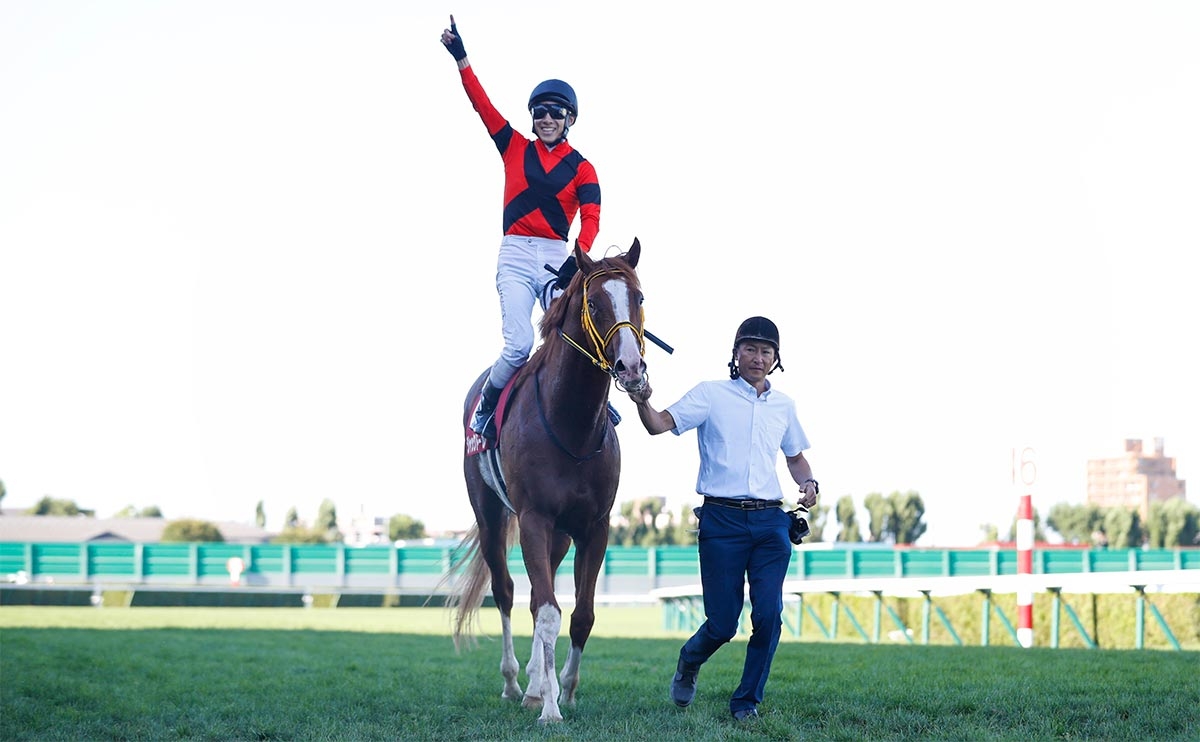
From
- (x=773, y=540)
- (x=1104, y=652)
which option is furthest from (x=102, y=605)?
(x=773, y=540)

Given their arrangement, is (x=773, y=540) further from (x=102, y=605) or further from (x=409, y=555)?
(x=409, y=555)

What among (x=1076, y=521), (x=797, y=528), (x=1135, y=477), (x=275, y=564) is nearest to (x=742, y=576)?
(x=797, y=528)

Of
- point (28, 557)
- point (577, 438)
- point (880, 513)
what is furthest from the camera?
point (880, 513)

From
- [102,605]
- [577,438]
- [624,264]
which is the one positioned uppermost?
[624,264]

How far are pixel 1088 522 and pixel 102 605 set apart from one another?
48740mm

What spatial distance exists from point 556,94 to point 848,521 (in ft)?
202

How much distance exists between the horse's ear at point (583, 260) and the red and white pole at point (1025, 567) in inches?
362

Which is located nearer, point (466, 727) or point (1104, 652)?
point (466, 727)

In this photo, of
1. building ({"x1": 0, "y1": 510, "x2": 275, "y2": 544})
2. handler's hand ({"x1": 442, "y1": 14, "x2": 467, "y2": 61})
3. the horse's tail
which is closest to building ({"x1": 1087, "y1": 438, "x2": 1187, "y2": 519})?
building ({"x1": 0, "y1": 510, "x2": 275, "y2": 544})

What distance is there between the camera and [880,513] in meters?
63.5

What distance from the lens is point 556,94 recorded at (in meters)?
6.72

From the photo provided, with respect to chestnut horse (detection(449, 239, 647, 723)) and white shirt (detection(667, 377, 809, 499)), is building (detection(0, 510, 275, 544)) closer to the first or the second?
chestnut horse (detection(449, 239, 647, 723))

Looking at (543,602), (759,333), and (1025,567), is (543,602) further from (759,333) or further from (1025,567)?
(1025,567)

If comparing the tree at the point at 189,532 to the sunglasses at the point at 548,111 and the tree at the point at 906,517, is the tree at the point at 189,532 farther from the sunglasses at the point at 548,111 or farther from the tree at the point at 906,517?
the sunglasses at the point at 548,111
